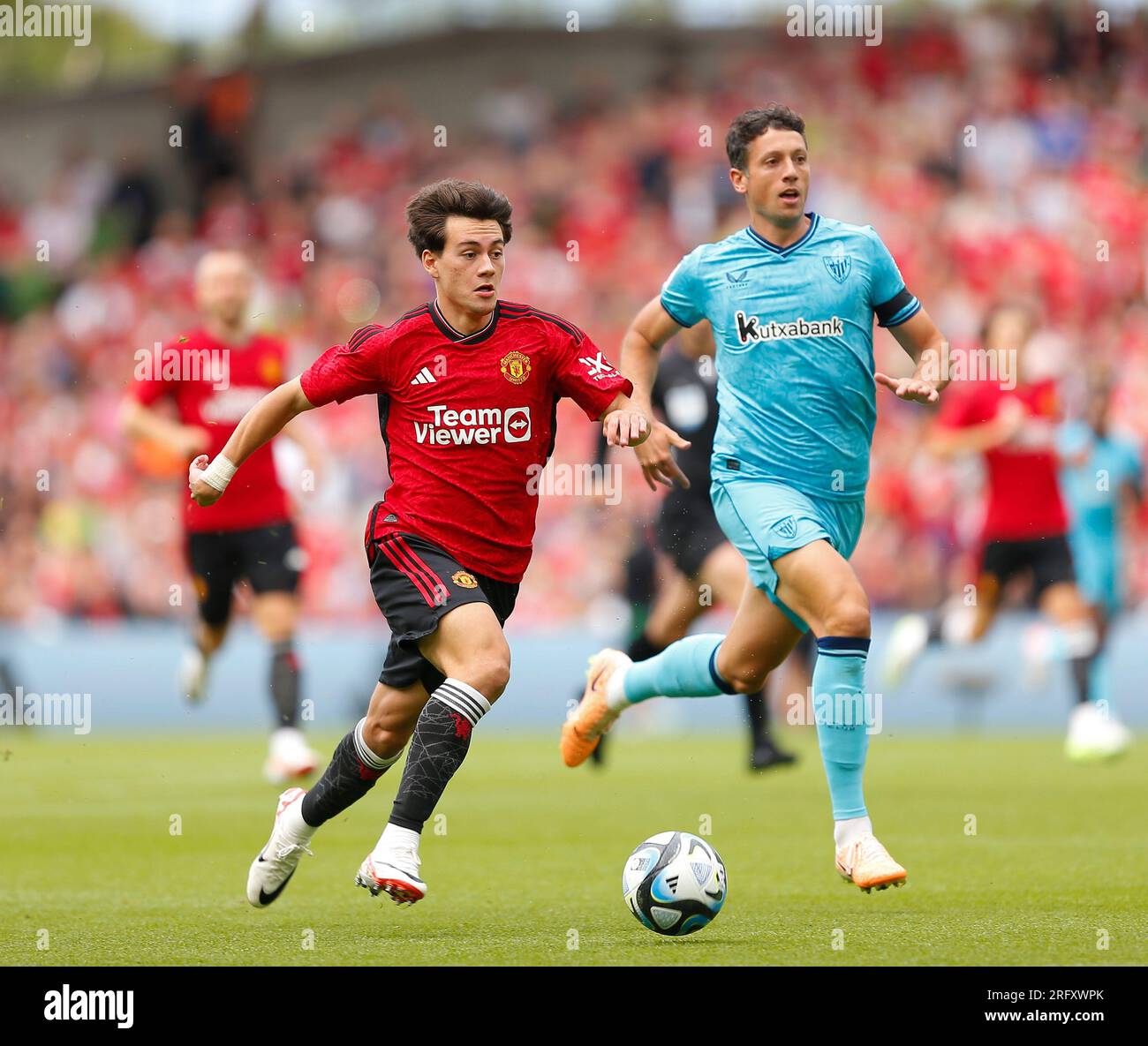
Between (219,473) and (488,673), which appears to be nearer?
(488,673)

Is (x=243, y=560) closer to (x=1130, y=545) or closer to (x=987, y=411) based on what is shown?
(x=987, y=411)

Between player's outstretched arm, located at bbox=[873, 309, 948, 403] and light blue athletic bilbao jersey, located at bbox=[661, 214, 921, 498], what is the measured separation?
0.05m

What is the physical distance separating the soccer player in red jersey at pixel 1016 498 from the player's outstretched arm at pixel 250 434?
6852 mm

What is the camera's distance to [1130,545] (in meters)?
17.0

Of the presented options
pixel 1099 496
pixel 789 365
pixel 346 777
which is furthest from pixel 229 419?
pixel 1099 496

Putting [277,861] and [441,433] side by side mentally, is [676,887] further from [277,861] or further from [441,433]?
[441,433]

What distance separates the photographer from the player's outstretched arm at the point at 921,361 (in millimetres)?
6594

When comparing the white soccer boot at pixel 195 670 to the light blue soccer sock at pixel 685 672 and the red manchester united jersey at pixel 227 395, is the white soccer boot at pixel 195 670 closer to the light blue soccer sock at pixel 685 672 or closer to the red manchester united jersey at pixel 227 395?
the red manchester united jersey at pixel 227 395

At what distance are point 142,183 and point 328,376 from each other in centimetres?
1854

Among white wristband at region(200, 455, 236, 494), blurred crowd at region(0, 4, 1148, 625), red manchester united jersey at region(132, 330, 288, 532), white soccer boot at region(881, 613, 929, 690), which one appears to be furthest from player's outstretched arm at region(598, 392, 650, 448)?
blurred crowd at region(0, 4, 1148, 625)

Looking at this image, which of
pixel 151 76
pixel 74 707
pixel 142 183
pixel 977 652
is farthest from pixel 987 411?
pixel 151 76

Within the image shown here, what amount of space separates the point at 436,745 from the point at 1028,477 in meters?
7.99

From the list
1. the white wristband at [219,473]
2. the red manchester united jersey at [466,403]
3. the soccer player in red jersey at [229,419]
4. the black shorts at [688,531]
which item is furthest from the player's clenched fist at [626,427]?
the soccer player in red jersey at [229,419]

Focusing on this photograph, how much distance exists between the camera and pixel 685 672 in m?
7.79
